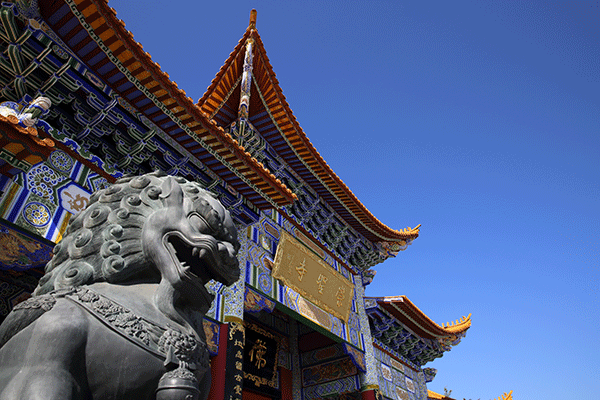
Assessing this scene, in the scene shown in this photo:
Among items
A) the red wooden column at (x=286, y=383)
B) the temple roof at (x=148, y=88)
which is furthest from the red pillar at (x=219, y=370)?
the red wooden column at (x=286, y=383)

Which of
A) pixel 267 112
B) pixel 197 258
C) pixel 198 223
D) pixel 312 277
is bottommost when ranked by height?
pixel 197 258

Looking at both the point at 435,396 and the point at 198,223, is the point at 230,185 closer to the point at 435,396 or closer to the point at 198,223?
the point at 198,223

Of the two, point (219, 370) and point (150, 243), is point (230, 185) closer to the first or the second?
point (219, 370)

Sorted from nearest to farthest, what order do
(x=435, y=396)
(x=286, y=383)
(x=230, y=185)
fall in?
(x=230, y=185)
(x=286, y=383)
(x=435, y=396)

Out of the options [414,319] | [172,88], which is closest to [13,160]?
[172,88]

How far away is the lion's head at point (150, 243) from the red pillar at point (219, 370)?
10.1 ft

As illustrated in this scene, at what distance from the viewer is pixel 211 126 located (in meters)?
4.61

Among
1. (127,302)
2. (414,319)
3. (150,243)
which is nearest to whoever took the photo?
(127,302)

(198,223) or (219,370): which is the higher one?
(219,370)

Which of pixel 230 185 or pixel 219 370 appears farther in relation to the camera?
pixel 230 185

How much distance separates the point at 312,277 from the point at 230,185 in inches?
117

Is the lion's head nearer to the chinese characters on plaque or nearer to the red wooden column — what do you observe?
the chinese characters on plaque

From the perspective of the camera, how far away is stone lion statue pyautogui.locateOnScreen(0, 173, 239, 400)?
1.30m

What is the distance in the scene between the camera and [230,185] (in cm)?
548
